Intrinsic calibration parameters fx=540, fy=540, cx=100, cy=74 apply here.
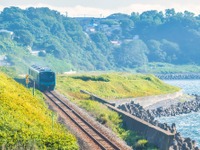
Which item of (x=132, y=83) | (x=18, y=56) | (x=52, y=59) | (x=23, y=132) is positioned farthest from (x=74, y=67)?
(x=23, y=132)

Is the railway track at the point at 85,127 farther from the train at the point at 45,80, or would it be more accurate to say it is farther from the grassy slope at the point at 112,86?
the grassy slope at the point at 112,86

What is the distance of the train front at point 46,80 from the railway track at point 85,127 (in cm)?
664

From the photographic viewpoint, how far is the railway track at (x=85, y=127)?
3589 cm

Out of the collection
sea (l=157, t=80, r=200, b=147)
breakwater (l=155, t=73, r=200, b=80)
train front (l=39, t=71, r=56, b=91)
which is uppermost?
train front (l=39, t=71, r=56, b=91)

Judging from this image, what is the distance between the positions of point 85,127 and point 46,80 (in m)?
27.8

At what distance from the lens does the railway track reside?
35894 mm

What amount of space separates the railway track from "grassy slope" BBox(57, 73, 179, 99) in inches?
729

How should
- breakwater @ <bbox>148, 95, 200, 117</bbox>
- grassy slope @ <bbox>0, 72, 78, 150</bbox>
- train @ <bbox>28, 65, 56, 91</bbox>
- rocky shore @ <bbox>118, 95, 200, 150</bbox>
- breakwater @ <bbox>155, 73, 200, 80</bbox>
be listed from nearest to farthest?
1. grassy slope @ <bbox>0, 72, 78, 150</bbox>
2. rocky shore @ <bbox>118, 95, 200, 150</bbox>
3. train @ <bbox>28, 65, 56, 91</bbox>
4. breakwater @ <bbox>148, 95, 200, 117</bbox>
5. breakwater @ <bbox>155, 73, 200, 80</bbox>

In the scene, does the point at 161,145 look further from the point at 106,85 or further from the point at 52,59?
the point at 52,59

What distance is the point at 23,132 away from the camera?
92.7 ft

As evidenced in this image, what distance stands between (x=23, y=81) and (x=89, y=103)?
2706 cm

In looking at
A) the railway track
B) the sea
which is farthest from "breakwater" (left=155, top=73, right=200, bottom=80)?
the railway track

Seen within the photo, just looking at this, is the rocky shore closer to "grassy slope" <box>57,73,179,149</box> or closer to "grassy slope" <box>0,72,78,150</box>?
"grassy slope" <box>57,73,179,149</box>

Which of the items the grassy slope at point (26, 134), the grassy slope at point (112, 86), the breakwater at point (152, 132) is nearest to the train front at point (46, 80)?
the grassy slope at point (112, 86)
